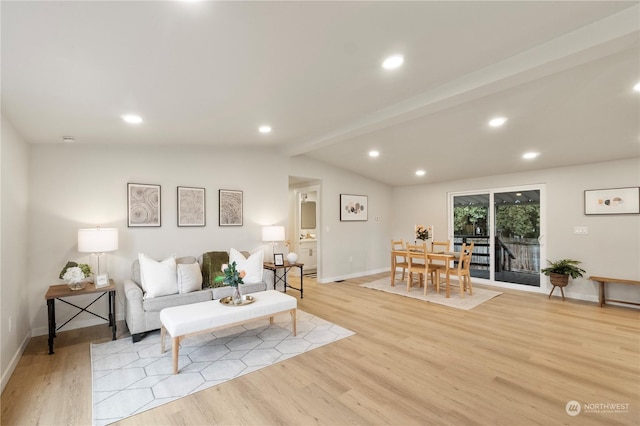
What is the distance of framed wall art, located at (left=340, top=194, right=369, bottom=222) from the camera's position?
6750 millimetres

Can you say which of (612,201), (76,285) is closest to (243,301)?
(76,285)

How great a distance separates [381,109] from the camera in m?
3.41

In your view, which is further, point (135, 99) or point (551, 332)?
point (551, 332)

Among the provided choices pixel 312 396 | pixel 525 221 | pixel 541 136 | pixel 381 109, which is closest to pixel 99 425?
pixel 312 396

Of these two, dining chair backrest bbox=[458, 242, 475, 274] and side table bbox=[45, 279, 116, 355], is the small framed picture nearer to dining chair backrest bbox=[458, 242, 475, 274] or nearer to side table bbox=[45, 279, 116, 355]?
side table bbox=[45, 279, 116, 355]

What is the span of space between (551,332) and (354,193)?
443 cm

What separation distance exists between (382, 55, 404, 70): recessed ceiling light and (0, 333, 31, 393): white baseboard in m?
3.98

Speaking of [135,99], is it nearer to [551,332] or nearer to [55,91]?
[55,91]

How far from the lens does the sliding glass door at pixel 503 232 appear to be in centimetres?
564

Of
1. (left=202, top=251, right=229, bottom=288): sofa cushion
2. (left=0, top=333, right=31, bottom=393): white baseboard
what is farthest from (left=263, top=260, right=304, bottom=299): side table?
(left=0, top=333, right=31, bottom=393): white baseboard

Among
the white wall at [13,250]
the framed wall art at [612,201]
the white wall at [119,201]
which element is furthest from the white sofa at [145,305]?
the framed wall art at [612,201]

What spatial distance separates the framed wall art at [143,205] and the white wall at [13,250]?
101cm

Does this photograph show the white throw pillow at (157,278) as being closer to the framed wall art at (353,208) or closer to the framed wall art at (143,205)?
the framed wall art at (143,205)

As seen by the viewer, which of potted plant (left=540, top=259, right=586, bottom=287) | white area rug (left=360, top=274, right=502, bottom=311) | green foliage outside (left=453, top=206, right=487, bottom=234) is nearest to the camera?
white area rug (left=360, top=274, right=502, bottom=311)
